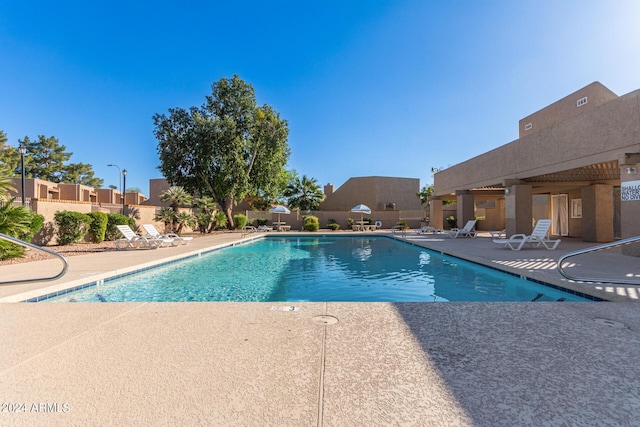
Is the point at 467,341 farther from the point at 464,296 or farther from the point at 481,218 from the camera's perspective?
the point at 481,218

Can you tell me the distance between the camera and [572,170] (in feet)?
36.4

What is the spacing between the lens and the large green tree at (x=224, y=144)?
22172mm

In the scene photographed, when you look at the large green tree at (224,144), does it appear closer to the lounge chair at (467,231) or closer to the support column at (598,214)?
the lounge chair at (467,231)

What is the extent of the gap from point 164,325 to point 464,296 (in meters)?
5.07

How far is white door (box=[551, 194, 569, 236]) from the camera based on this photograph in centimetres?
1650

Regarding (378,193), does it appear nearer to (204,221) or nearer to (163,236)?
(204,221)

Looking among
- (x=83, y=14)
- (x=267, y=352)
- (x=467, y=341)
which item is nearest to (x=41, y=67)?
(x=83, y=14)

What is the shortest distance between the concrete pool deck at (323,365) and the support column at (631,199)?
592 cm

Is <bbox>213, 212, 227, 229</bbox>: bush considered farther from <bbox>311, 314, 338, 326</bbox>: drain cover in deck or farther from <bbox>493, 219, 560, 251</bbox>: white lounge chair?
<bbox>311, 314, 338, 326</bbox>: drain cover in deck

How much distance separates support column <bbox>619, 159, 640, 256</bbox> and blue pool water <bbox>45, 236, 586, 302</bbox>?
3.94 meters

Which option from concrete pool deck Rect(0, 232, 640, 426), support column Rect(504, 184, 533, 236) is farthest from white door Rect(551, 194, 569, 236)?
concrete pool deck Rect(0, 232, 640, 426)

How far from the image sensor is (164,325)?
3.30 meters

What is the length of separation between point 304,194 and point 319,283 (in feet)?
82.3

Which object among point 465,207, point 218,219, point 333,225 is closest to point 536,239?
point 465,207
